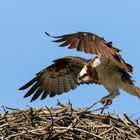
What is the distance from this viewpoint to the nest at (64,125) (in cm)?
1078

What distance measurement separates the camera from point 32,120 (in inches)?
439

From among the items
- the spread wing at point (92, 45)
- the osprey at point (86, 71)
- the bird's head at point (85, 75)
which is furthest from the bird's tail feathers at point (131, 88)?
the bird's head at point (85, 75)

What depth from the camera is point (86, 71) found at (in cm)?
1312

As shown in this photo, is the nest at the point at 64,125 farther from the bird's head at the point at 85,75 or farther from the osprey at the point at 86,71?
the bird's head at the point at 85,75

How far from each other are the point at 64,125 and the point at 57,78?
3146 mm

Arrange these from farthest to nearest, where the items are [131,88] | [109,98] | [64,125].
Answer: [131,88] → [109,98] → [64,125]

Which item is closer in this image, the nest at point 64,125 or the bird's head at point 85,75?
the nest at point 64,125

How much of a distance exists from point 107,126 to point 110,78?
2020 mm

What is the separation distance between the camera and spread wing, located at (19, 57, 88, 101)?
13.8m

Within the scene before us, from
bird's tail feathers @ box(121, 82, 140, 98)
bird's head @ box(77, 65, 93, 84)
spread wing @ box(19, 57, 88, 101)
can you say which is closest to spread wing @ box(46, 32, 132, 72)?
bird's tail feathers @ box(121, 82, 140, 98)

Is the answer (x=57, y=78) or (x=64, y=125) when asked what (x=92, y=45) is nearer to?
(x=64, y=125)

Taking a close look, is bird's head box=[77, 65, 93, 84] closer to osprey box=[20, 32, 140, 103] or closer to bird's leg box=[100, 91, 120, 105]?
osprey box=[20, 32, 140, 103]

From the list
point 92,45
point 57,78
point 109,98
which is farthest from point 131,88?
point 57,78

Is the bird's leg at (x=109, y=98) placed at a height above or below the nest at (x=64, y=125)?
above
